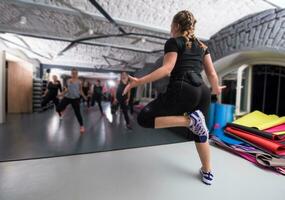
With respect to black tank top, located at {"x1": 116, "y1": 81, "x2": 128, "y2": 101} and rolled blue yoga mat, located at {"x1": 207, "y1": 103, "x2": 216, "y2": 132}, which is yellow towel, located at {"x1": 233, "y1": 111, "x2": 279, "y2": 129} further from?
black tank top, located at {"x1": 116, "y1": 81, "x2": 128, "y2": 101}

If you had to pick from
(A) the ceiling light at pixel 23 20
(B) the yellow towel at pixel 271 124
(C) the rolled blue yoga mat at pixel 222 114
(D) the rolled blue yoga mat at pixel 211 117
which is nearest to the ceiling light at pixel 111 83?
(A) the ceiling light at pixel 23 20

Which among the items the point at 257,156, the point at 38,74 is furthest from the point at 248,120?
the point at 38,74

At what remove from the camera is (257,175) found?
152 centimetres

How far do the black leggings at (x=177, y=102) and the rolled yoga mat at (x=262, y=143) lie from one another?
89cm

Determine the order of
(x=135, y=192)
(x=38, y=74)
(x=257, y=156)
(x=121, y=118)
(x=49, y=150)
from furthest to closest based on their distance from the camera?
(x=38, y=74)
(x=121, y=118)
(x=49, y=150)
(x=257, y=156)
(x=135, y=192)

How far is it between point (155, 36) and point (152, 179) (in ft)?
8.55

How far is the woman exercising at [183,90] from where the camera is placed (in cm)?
129

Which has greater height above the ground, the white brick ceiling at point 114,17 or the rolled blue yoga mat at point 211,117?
the white brick ceiling at point 114,17

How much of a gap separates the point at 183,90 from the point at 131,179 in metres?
0.81

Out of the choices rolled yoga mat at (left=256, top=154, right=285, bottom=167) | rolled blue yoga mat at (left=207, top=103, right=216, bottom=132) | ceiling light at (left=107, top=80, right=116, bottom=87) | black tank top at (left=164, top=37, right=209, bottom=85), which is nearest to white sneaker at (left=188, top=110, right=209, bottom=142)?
black tank top at (left=164, top=37, right=209, bottom=85)

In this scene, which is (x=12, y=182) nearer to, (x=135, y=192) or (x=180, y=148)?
(x=135, y=192)

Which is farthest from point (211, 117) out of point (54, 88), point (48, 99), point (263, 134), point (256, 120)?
point (48, 99)

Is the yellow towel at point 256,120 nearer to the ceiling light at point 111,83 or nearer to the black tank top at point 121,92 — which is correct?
the black tank top at point 121,92

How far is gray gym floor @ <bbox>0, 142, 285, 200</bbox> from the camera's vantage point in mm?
1191
